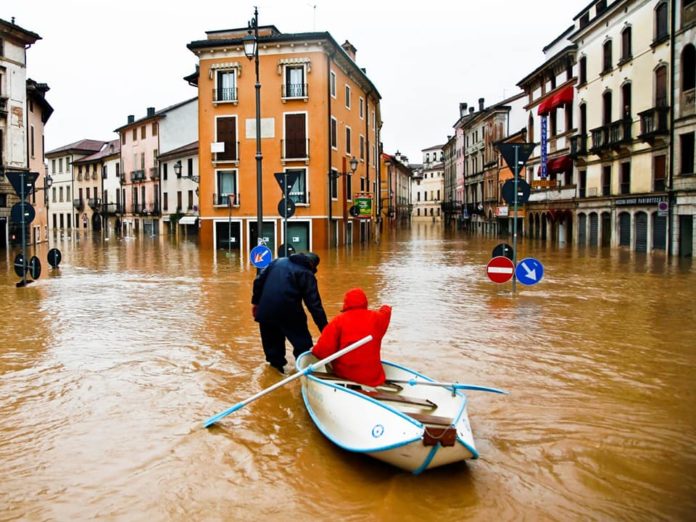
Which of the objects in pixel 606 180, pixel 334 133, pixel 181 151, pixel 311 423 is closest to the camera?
pixel 311 423

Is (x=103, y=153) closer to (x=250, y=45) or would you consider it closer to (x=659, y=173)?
(x=659, y=173)

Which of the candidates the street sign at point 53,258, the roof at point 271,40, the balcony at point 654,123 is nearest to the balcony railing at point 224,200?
the roof at point 271,40

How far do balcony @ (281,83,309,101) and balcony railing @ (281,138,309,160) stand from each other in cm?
238

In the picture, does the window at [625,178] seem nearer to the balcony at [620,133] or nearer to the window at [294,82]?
the balcony at [620,133]

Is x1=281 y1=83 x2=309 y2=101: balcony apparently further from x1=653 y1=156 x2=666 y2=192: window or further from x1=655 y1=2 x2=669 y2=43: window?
x1=653 y1=156 x2=666 y2=192: window

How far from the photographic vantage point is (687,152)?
2769 cm

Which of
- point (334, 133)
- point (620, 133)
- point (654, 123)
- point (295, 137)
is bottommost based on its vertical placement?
point (654, 123)

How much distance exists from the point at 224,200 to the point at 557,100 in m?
21.8

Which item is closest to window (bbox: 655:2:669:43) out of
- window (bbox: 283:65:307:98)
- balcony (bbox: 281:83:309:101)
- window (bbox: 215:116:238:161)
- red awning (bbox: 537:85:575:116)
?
red awning (bbox: 537:85:575:116)

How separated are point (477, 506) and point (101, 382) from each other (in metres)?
5.41

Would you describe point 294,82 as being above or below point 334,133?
above

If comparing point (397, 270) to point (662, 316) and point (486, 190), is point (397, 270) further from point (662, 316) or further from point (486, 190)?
point (486, 190)

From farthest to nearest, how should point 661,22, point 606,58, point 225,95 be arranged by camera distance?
point 225,95
point 606,58
point 661,22

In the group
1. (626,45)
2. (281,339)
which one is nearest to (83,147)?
(626,45)
